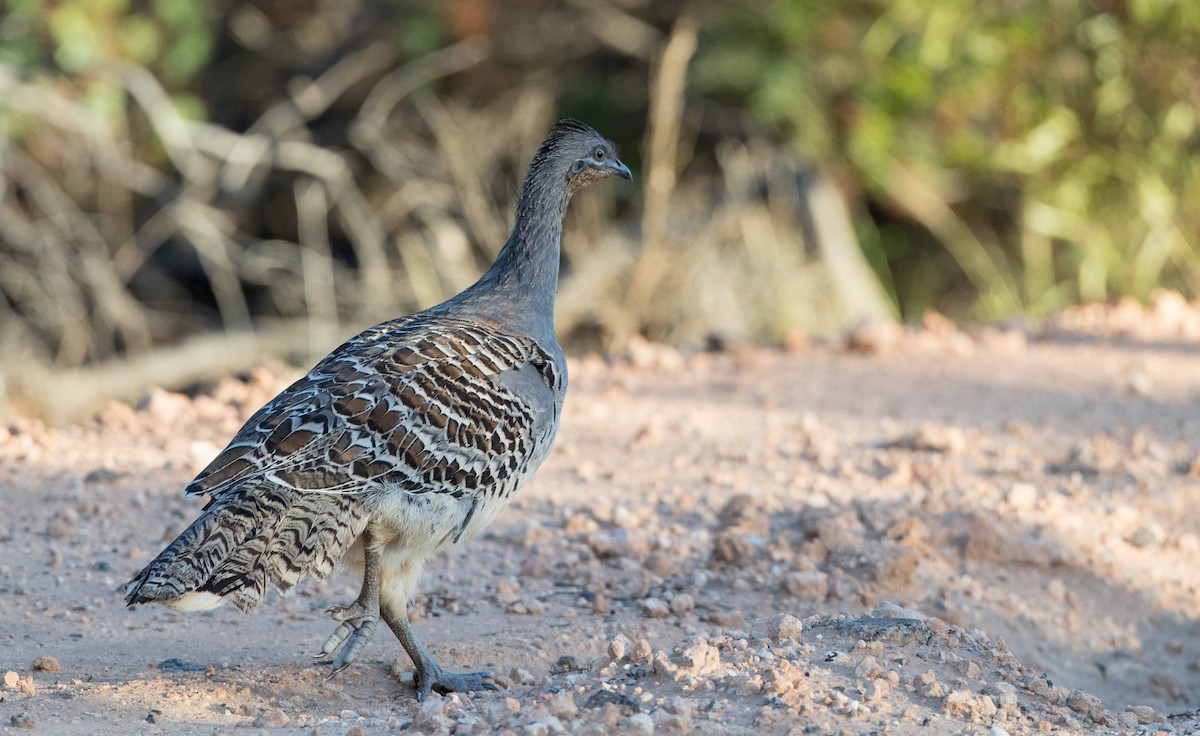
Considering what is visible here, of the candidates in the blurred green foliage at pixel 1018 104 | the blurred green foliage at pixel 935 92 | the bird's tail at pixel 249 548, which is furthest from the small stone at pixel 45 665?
the blurred green foliage at pixel 1018 104

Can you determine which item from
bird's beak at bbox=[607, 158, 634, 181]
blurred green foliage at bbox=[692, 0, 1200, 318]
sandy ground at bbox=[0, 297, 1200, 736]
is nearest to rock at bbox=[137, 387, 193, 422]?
sandy ground at bbox=[0, 297, 1200, 736]

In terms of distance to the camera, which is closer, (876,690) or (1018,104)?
(876,690)

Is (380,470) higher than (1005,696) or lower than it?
higher

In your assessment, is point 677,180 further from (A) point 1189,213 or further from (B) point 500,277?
(B) point 500,277

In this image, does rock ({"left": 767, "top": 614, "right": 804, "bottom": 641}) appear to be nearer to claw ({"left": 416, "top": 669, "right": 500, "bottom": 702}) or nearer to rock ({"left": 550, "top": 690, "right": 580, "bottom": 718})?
rock ({"left": 550, "top": 690, "right": 580, "bottom": 718})

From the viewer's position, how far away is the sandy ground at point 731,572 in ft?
12.3

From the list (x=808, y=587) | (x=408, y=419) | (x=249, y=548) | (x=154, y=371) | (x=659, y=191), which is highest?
(x=659, y=191)

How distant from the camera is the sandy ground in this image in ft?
12.3

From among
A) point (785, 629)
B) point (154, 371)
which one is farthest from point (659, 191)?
point (785, 629)

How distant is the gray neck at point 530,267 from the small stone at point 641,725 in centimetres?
198

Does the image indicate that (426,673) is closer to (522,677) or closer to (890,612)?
(522,677)

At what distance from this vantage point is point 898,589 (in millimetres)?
5293

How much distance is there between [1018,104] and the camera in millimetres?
12188

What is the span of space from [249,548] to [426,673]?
0.81m
